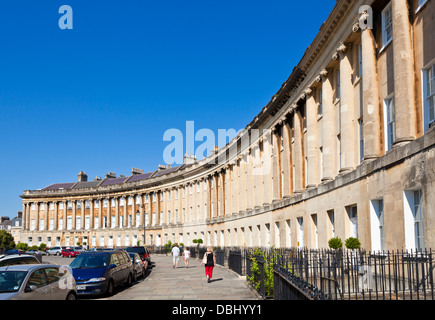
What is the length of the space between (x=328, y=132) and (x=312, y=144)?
341 centimetres

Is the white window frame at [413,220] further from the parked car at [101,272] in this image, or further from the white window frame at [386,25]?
the parked car at [101,272]

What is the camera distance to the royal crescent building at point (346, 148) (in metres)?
16.4

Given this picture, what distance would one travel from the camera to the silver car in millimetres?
12242

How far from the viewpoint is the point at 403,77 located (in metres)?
17.1

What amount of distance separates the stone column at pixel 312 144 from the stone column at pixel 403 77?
42.5 ft

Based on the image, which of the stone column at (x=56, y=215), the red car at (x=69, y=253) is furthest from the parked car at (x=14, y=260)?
the stone column at (x=56, y=215)

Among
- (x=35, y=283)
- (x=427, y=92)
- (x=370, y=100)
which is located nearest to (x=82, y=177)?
(x=370, y=100)

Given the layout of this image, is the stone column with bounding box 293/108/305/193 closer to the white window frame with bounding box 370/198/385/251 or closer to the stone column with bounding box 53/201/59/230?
the white window frame with bounding box 370/198/385/251

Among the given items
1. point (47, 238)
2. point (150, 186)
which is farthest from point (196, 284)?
point (47, 238)

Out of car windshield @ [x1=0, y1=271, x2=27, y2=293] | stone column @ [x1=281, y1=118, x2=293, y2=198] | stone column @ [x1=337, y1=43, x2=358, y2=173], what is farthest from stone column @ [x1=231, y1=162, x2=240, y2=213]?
car windshield @ [x1=0, y1=271, x2=27, y2=293]

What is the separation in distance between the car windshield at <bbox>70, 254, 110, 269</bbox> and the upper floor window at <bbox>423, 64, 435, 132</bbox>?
45.4 ft

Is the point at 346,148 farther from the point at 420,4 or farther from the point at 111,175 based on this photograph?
the point at 111,175

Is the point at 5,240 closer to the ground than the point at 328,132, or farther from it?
closer to the ground
